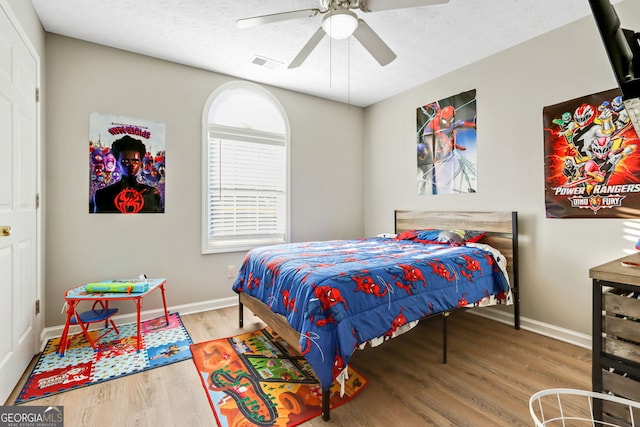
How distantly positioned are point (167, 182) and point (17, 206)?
1.32 m

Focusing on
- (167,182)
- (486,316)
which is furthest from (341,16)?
(486,316)

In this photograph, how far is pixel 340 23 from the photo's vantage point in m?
2.04

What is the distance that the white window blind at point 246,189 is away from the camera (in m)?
3.56

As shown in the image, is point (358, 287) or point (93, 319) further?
point (93, 319)

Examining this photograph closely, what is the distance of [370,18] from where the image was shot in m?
2.53

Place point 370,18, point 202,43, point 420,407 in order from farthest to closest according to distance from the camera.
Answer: point 202,43
point 370,18
point 420,407

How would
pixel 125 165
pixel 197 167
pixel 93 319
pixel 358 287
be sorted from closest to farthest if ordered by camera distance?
pixel 358 287 < pixel 93 319 < pixel 125 165 < pixel 197 167

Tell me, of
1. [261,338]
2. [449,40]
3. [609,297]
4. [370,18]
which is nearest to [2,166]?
[261,338]

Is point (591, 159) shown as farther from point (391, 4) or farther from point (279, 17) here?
point (279, 17)

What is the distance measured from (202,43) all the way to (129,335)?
2738mm

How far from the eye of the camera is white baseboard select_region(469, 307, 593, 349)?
2520 mm

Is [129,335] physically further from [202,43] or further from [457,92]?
[457,92]

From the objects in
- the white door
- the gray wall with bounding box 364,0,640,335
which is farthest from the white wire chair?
the white door

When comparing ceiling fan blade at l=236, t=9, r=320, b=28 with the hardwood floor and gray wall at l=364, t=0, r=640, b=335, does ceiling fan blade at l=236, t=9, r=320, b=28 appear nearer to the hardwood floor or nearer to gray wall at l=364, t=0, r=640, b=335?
gray wall at l=364, t=0, r=640, b=335
